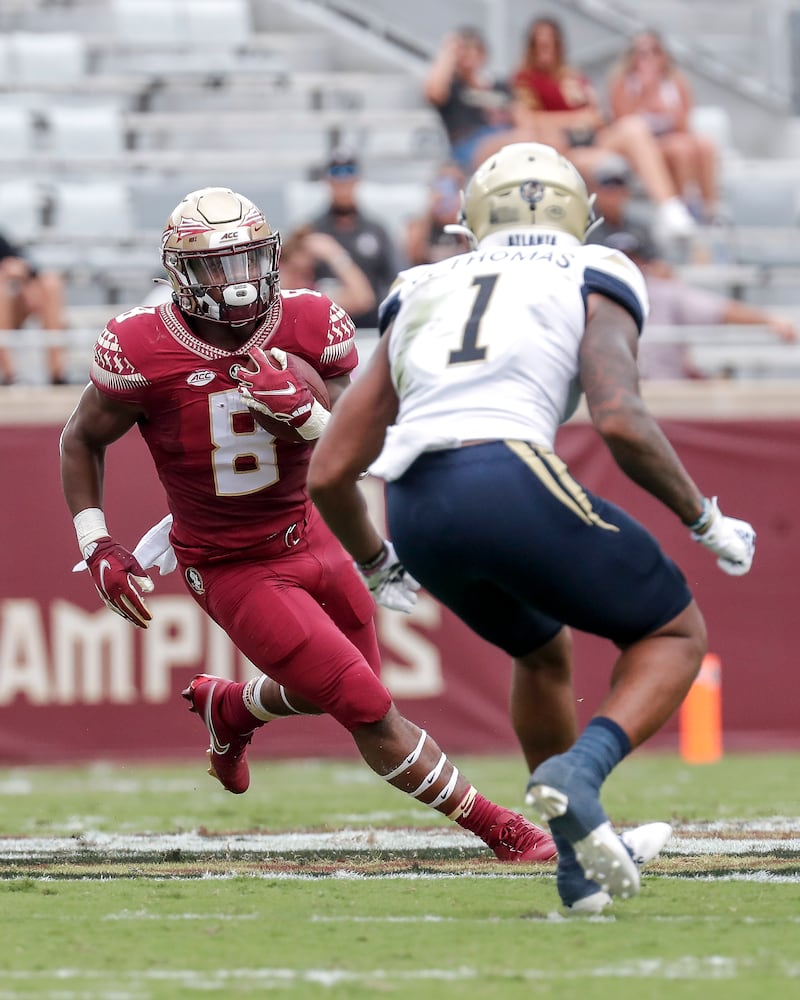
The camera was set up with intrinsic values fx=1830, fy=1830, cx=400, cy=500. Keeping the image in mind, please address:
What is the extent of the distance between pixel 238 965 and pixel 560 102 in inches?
343

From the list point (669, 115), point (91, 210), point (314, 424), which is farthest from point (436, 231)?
point (314, 424)

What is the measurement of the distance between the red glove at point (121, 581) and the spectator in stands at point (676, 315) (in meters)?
4.90

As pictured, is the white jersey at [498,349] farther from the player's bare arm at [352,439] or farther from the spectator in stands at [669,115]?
the spectator in stands at [669,115]

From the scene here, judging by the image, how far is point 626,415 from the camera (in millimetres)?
3434

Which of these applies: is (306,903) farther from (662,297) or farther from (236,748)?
(662,297)

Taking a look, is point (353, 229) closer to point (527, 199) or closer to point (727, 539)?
point (527, 199)

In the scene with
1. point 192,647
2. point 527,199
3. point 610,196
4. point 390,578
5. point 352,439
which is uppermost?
point 527,199

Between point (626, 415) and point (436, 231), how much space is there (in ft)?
20.9

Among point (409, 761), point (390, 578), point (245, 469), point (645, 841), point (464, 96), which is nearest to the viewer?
point (645, 841)

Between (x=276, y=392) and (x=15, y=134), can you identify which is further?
(x=15, y=134)

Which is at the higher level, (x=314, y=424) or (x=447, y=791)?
(x=314, y=424)

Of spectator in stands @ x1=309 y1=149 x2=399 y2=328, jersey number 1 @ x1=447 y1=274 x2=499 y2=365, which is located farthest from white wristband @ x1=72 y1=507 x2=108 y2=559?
spectator in stands @ x1=309 y1=149 x2=399 y2=328

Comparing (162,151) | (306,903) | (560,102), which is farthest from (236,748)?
(162,151)

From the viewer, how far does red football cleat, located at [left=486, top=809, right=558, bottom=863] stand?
440 cm
